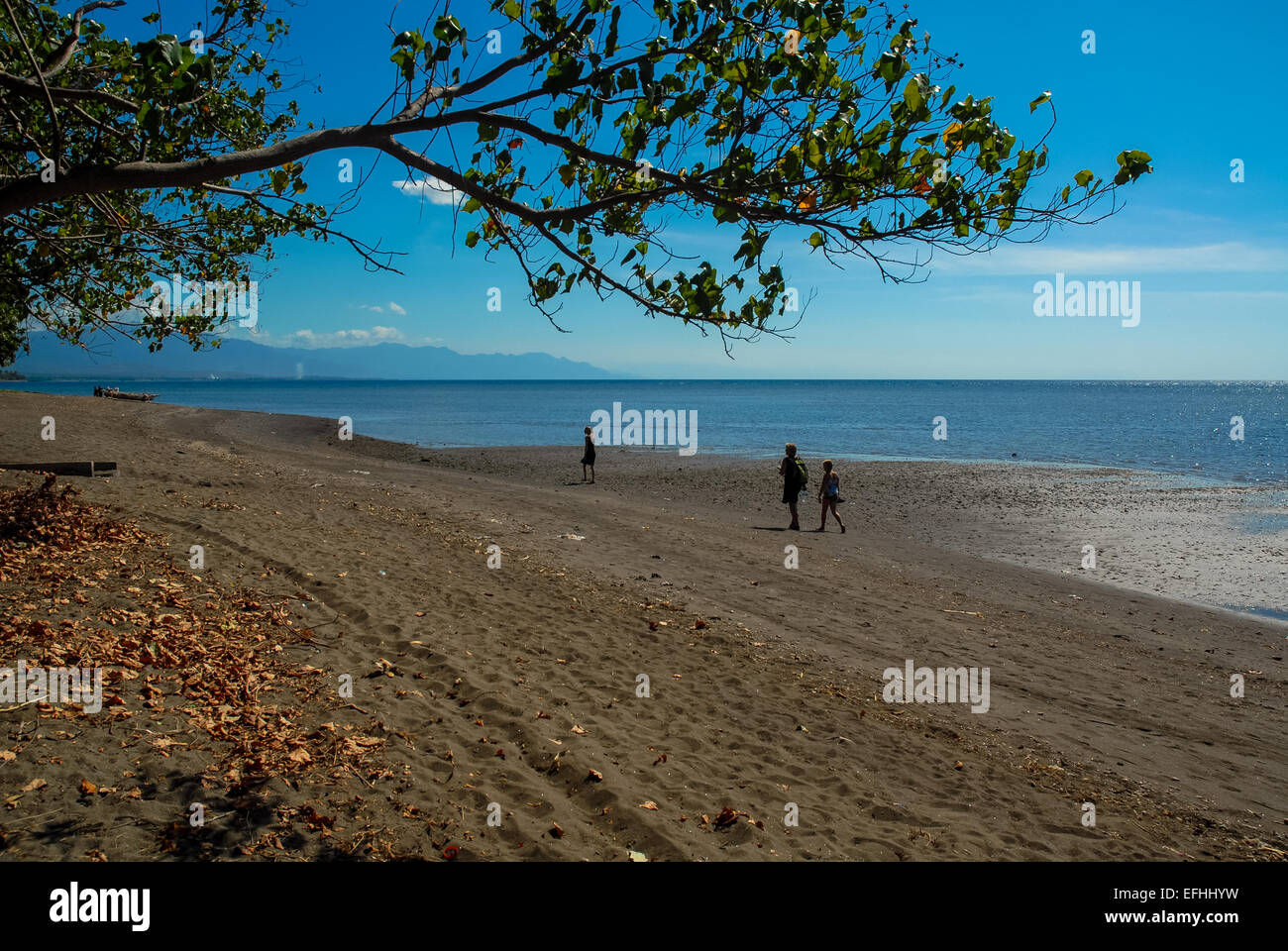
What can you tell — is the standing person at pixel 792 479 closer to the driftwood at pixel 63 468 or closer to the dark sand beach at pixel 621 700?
the dark sand beach at pixel 621 700

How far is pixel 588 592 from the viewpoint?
39.3 ft

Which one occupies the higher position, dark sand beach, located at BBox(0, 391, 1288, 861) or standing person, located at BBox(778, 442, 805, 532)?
standing person, located at BBox(778, 442, 805, 532)

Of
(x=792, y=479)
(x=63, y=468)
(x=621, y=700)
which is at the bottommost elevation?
(x=621, y=700)

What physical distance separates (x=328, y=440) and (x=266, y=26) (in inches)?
1494

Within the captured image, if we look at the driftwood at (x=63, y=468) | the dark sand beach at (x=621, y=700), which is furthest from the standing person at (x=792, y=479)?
the driftwood at (x=63, y=468)

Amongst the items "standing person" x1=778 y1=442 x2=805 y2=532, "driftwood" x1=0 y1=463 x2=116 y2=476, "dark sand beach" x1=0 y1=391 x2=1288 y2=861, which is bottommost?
"dark sand beach" x1=0 y1=391 x2=1288 y2=861

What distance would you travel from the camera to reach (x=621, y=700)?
8.04 meters

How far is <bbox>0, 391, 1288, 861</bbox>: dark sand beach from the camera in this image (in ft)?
17.5

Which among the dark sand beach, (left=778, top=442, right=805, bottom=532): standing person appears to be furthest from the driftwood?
(left=778, top=442, right=805, bottom=532): standing person

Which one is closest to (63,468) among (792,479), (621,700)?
(621,700)

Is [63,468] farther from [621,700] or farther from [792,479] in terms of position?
[792,479]

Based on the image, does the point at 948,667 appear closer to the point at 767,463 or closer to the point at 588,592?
the point at 588,592

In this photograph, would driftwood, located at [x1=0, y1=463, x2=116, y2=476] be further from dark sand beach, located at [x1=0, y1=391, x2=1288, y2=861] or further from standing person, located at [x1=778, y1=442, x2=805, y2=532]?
standing person, located at [x1=778, y1=442, x2=805, y2=532]
